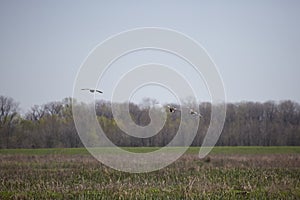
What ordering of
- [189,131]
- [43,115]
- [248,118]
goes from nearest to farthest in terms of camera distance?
1. [189,131]
2. [43,115]
3. [248,118]

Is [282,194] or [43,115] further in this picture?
[43,115]

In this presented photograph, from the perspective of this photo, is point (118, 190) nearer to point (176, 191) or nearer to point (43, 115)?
point (176, 191)

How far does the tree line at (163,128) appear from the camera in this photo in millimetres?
56188

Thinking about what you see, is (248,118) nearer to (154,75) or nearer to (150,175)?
(150,175)

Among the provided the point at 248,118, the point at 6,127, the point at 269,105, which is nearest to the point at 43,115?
the point at 6,127

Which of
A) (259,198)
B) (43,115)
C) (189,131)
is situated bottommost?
(259,198)

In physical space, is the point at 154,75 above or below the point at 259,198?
above

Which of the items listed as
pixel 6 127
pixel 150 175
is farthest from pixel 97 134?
pixel 150 175

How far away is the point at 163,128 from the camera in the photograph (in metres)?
56.1

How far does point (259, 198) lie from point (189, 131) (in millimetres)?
29310

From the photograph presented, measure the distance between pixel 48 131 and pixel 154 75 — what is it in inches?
2126

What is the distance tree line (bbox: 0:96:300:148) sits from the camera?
56188 millimetres

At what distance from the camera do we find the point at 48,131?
200 feet

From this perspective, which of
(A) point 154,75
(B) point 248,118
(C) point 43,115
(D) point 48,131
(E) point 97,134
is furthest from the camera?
(B) point 248,118
